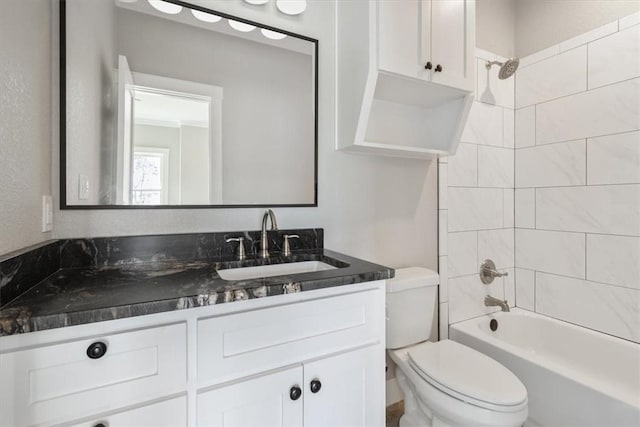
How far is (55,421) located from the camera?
0.66m

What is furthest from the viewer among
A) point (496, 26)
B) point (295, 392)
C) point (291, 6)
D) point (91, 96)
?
point (496, 26)

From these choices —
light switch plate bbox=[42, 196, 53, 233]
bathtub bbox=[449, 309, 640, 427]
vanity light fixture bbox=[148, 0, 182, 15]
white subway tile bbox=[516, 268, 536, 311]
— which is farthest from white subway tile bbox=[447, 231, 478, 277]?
light switch plate bbox=[42, 196, 53, 233]

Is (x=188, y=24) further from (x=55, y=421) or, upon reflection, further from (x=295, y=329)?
(x=55, y=421)

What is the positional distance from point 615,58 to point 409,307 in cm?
178

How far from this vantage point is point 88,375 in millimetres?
687

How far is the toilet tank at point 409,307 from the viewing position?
1.53 metres

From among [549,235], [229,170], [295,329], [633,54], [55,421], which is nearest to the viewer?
[55,421]

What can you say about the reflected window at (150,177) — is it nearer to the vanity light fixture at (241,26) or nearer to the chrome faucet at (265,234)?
the chrome faucet at (265,234)

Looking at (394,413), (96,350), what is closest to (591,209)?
(394,413)

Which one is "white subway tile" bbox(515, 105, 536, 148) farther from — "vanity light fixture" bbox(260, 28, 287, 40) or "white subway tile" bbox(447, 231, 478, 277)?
"vanity light fixture" bbox(260, 28, 287, 40)

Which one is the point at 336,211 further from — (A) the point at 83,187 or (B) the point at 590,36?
(B) the point at 590,36

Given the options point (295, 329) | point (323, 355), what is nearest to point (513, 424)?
point (323, 355)

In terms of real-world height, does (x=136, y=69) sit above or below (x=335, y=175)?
above

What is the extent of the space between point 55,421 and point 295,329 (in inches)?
21.8
